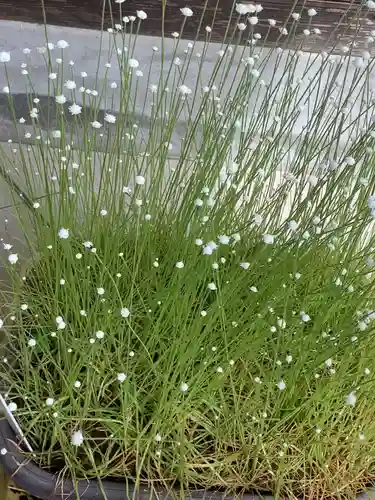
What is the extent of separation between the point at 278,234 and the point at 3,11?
3.12ft

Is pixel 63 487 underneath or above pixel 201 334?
underneath

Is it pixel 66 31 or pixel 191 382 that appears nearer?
pixel 191 382

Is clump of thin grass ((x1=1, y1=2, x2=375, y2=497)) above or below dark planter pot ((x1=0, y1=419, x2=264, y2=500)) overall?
above

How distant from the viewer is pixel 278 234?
76 centimetres

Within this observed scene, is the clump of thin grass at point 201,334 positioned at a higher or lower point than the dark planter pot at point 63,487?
higher

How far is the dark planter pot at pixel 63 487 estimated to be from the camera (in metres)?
0.72

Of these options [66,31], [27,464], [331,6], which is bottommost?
[27,464]

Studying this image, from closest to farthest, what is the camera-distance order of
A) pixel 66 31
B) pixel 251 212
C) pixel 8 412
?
pixel 8 412 → pixel 251 212 → pixel 66 31

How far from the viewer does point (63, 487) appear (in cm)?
72

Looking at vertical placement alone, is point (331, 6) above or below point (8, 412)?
above

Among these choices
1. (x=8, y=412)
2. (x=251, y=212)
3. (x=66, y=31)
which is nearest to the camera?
(x=8, y=412)

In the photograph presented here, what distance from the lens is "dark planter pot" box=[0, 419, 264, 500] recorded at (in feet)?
2.36

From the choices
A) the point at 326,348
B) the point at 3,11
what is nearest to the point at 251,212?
the point at 326,348

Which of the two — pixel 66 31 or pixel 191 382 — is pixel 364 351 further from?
pixel 66 31
